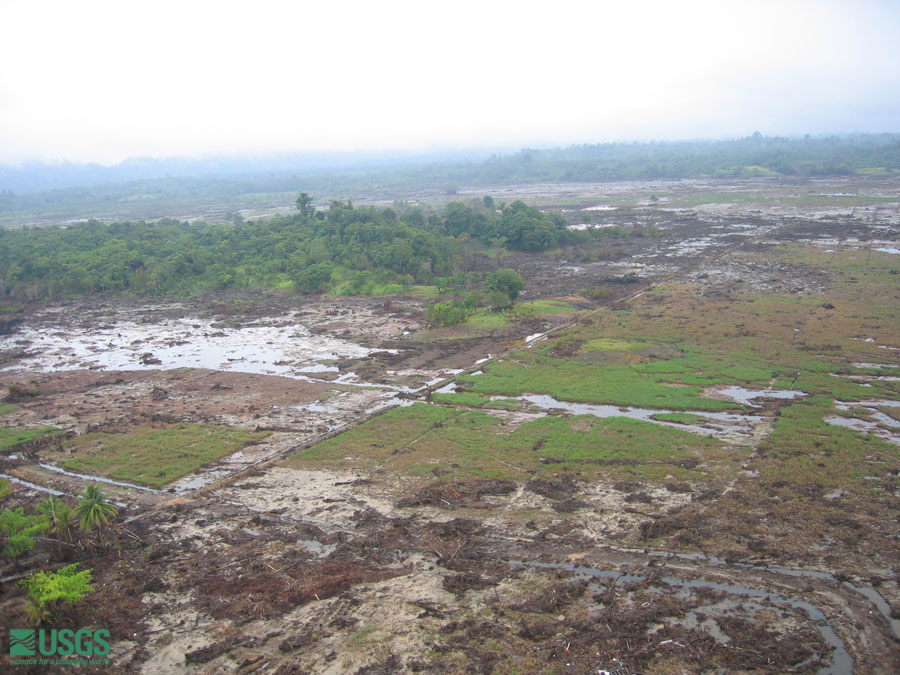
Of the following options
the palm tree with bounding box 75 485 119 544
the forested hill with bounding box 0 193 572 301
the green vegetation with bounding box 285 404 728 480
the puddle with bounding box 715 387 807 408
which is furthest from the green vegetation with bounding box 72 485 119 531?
the forested hill with bounding box 0 193 572 301

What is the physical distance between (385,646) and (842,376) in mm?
27717

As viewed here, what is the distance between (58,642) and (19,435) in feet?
60.0

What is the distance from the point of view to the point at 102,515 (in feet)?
63.8

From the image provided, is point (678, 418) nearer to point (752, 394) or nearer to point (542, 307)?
point (752, 394)

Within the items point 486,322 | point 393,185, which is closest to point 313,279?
point 486,322

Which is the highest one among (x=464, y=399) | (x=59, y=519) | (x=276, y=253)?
(x=276, y=253)

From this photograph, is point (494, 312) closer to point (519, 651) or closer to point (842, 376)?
point (842, 376)

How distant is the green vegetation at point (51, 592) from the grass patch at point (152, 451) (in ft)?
27.1

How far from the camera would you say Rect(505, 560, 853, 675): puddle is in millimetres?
14281

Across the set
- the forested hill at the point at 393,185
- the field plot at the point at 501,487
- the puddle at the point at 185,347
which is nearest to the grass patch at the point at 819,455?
the field plot at the point at 501,487

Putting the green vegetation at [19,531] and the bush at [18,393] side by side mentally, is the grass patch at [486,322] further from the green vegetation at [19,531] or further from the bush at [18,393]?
the green vegetation at [19,531]

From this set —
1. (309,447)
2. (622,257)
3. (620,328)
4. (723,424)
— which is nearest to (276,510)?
(309,447)

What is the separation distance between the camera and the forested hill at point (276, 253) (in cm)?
6372

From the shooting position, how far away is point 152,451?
90.6ft
